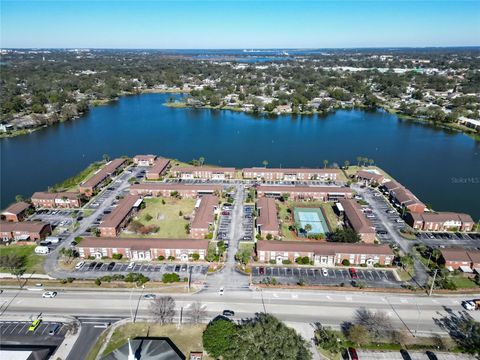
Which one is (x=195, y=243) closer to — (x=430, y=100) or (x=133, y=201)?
(x=133, y=201)

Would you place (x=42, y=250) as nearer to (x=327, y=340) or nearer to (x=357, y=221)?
(x=327, y=340)

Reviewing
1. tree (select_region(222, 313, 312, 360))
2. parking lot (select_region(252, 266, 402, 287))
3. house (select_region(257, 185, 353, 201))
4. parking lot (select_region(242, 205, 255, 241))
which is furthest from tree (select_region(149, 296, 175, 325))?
house (select_region(257, 185, 353, 201))

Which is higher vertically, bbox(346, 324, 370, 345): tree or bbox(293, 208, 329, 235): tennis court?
bbox(346, 324, 370, 345): tree

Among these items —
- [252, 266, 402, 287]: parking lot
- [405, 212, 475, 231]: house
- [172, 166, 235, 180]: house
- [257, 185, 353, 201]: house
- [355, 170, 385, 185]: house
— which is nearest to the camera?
[252, 266, 402, 287]: parking lot

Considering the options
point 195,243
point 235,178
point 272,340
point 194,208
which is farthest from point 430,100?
point 272,340

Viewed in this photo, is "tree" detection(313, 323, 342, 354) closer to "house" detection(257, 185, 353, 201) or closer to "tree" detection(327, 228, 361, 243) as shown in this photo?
"tree" detection(327, 228, 361, 243)
